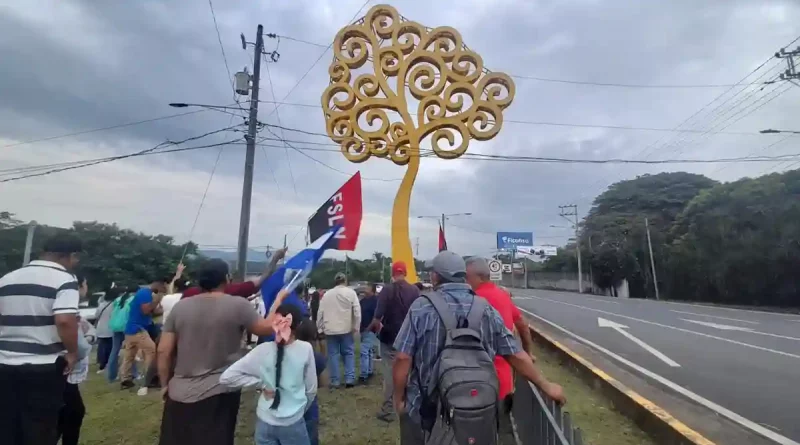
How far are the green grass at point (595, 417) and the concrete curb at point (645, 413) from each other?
73 mm

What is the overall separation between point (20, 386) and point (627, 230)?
4566 centimetres

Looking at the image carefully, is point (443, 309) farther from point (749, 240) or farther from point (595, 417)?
point (749, 240)

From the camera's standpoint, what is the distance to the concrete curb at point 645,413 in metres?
4.22

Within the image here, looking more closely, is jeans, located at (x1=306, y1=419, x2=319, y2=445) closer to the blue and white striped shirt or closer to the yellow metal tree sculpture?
the blue and white striped shirt

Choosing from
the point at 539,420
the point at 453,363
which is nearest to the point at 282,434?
the point at 453,363

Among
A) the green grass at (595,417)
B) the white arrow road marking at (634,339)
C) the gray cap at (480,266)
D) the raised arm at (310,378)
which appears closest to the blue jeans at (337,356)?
the green grass at (595,417)

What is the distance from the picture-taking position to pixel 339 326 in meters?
6.95

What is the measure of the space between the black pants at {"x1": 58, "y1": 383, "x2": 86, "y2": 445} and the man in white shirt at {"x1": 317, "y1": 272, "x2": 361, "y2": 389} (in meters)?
3.35

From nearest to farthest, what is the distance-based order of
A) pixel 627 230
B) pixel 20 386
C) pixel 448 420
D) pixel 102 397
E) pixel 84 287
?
pixel 448 420 < pixel 20 386 < pixel 84 287 < pixel 102 397 < pixel 627 230

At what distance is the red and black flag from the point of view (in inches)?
258

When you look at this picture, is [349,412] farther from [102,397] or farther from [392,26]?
[392,26]

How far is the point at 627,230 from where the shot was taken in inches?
1718

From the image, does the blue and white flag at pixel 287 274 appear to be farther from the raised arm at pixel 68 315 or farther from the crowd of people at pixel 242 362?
the raised arm at pixel 68 315

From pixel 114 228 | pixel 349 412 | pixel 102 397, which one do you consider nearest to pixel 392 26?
pixel 349 412
